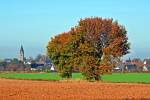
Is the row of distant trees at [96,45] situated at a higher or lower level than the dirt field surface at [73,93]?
higher

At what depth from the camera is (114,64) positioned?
79875mm

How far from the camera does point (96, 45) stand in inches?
3105

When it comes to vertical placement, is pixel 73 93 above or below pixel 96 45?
below

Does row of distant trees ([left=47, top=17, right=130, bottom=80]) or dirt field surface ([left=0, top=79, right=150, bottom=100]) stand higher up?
row of distant trees ([left=47, top=17, right=130, bottom=80])

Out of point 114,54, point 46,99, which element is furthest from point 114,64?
point 46,99

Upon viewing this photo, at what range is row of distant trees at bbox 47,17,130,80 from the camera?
256 ft

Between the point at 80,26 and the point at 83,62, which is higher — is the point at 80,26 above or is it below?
above

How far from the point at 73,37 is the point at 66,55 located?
6354 mm

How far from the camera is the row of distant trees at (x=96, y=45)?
78.1 m

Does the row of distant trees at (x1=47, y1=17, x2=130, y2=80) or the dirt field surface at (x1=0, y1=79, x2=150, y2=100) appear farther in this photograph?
the row of distant trees at (x1=47, y1=17, x2=130, y2=80)

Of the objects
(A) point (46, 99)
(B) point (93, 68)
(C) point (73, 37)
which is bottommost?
(A) point (46, 99)

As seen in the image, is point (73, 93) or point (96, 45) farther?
point (96, 45)

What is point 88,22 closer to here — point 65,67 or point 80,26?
point 80,26

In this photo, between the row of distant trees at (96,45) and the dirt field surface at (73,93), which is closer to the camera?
the dirt field surface at (73,93)
